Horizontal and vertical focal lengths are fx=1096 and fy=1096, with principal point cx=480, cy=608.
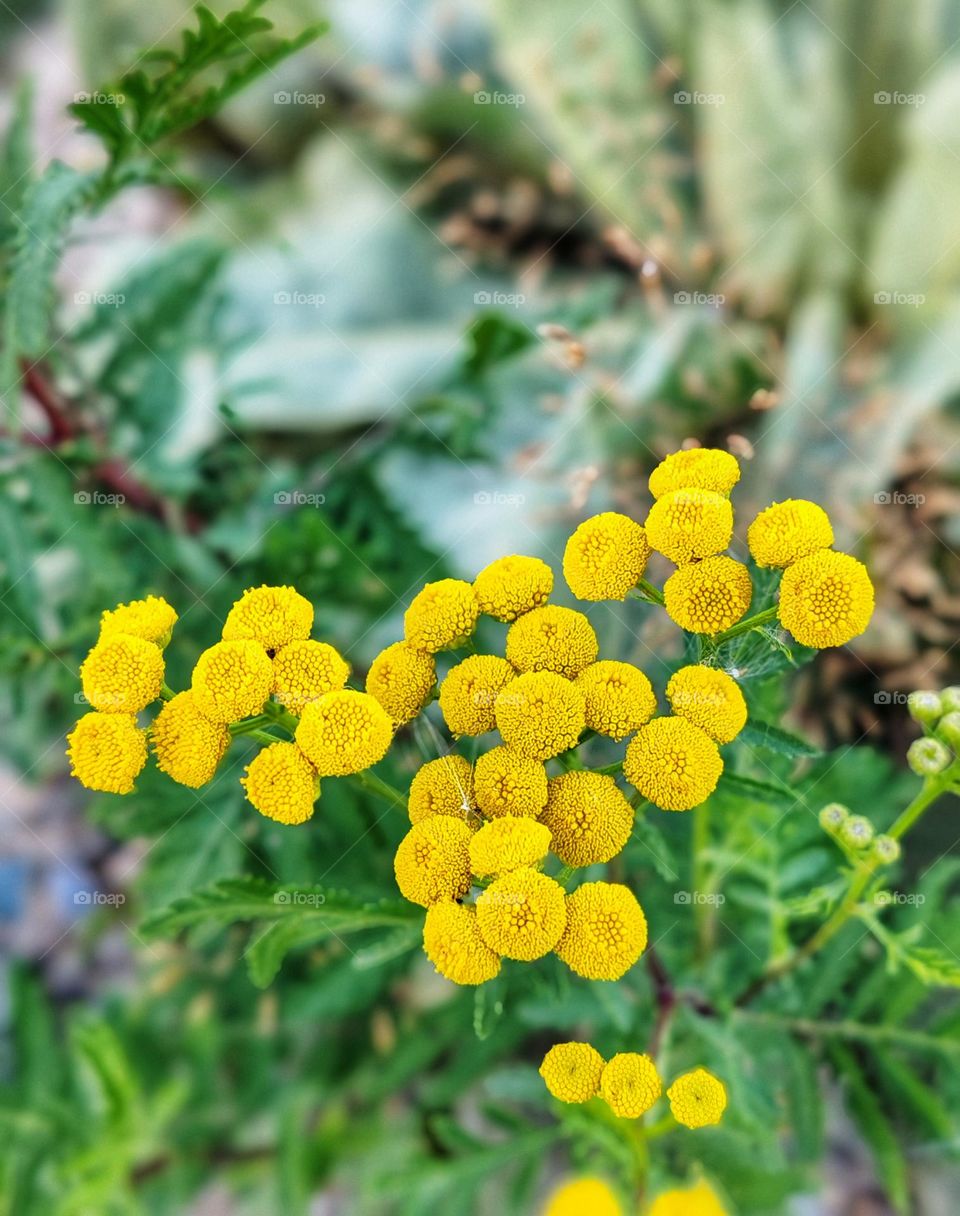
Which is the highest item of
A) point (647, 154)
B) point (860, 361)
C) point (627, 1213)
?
point (647, 154)

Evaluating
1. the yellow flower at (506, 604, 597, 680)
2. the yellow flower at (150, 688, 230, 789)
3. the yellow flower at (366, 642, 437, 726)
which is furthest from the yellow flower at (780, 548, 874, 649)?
the yellow flower at (150, 688, 230, 789)

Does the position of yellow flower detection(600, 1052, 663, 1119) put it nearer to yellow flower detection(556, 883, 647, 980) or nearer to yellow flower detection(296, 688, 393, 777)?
yellow flower detection(556, 883, 647, 980)

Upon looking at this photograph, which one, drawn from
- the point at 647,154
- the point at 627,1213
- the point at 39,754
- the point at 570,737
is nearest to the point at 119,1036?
the point at 39,754

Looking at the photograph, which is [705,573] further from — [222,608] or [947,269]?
[947,269]

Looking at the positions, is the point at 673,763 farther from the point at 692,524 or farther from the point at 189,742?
the point at 189,742

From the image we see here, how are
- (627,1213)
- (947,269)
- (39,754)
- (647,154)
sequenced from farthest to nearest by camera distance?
(647,154) < (947,269) < (39,754) < (627,1213)

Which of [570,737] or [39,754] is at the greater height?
[570,737]

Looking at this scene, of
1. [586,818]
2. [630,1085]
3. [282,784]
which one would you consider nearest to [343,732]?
[282,784]
